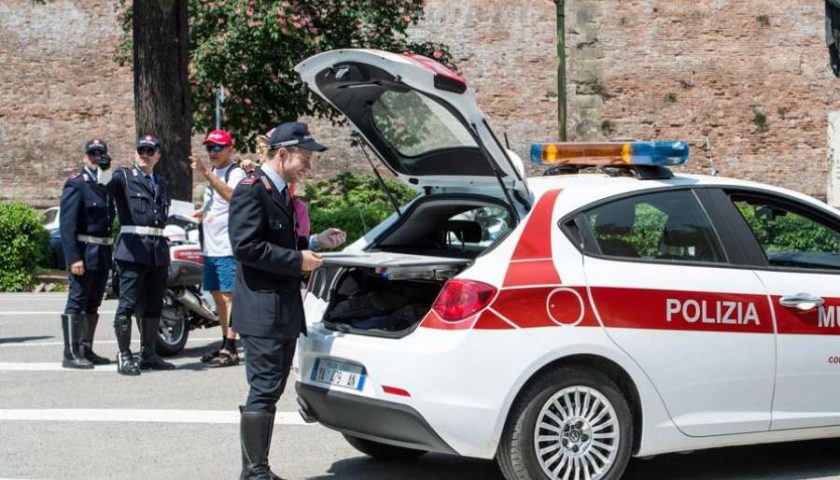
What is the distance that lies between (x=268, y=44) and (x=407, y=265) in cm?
1792

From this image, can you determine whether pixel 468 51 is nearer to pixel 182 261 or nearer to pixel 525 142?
pixel 525 142

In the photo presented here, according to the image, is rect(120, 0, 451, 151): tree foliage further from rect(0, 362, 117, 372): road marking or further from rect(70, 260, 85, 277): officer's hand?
rect(70, 260, 85, 277): officer's hand

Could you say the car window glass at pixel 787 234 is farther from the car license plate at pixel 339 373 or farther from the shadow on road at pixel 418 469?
the car license plate at pixel 339 373

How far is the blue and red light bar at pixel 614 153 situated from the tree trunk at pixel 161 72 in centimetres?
822

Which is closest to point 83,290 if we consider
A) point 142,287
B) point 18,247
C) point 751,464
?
point 142,287

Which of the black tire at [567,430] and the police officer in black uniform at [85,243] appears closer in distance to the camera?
the black tire at [567,430]

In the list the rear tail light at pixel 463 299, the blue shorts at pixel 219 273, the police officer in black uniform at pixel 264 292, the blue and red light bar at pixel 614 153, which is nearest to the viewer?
the rear tail light at pixel 463 299

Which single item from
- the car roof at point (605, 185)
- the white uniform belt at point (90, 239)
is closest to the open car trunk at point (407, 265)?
the car roof at point (605, 185)

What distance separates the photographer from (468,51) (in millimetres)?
33125

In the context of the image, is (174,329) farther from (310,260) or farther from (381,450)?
(310,260)

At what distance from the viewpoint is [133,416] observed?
8641 millimetres

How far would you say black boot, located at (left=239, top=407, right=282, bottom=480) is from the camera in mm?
6195

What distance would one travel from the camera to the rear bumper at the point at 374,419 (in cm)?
589

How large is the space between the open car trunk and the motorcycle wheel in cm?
509
